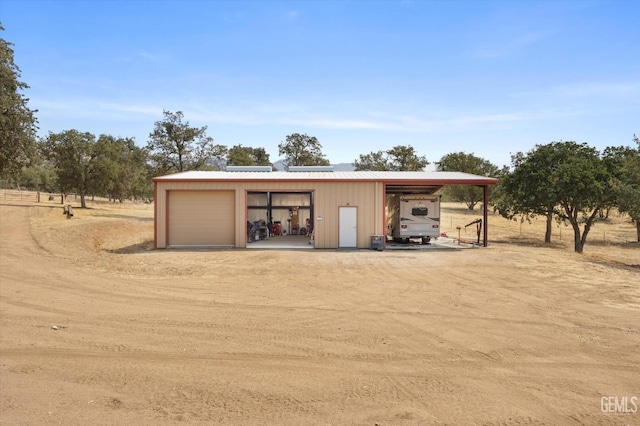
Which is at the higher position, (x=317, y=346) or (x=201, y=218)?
(x=201, y=218)

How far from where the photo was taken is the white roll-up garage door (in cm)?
2061

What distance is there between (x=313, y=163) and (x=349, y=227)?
27.4 metres

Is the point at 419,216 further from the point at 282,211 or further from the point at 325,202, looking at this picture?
the point at 282,211

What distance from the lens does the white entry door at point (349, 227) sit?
2022cm

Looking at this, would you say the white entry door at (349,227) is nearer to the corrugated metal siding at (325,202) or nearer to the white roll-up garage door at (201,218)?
the corrugated metal siding at (325,202)

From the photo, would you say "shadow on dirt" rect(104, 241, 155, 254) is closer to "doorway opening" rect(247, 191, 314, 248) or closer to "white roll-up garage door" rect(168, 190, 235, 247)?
"white roll-up garage door" rect(168, 190, 235, 247)

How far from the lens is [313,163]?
4681cm

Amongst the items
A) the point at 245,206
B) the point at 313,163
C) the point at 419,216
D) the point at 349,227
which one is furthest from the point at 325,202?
the point at 313,163

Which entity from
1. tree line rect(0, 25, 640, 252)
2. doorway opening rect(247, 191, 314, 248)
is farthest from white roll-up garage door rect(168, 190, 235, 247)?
tree line rect(0, 25, 640, 252)

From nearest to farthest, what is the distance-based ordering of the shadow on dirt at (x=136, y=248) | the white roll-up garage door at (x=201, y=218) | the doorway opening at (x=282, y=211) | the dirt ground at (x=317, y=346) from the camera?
the dirt ground at (x=317, y=346), the shadow on dirt at (x=136, y=248), the white roll-up garage door at (x=201, y=218), the doorway opening at (x=282, y=211)

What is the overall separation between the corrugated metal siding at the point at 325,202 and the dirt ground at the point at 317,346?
6.42 m

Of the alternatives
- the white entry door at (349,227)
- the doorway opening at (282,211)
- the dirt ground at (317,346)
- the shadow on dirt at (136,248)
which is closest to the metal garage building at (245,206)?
the white entry door at (349,227)

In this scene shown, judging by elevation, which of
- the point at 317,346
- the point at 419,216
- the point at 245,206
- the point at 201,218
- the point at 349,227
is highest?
the point at 245,206

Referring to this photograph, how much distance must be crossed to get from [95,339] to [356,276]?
308 inches
